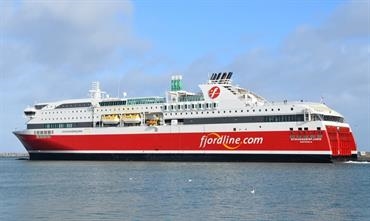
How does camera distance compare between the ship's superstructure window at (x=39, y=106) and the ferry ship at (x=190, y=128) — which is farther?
the ship's superstructure window at (x=39, y=106)

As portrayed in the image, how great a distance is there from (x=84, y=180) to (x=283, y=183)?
13.0 m

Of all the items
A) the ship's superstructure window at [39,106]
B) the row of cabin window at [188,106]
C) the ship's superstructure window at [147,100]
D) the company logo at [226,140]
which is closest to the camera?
the company logo at [226,140]

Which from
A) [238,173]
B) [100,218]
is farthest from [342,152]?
[100,218]

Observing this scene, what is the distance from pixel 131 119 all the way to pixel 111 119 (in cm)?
266

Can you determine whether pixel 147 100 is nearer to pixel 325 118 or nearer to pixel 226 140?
pixel 226 140

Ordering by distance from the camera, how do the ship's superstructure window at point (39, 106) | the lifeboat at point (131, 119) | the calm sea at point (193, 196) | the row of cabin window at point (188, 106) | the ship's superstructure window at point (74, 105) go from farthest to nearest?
the ship's superstructure window at point (39, 106) < the ship's superstructure window at point (74, 105) < the lifeboat at point (131, 119) < the row of cabin window at point (188, 106) < the calm sea at point (193, 196)

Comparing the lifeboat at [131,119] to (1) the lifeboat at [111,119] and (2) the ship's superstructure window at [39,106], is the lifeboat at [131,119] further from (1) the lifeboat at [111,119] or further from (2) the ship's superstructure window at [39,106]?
(2) the ship's superstructure window at [39,106]

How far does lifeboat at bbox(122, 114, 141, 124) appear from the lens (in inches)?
2398

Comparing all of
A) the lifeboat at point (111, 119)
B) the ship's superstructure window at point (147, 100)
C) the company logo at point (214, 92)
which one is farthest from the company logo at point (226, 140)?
the lifeboat at point (111, 119)

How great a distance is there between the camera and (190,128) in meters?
57.4

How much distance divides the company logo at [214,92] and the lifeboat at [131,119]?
8.44 meters

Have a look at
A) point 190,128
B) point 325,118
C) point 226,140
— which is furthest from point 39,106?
point 325,118

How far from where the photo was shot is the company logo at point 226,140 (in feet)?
176

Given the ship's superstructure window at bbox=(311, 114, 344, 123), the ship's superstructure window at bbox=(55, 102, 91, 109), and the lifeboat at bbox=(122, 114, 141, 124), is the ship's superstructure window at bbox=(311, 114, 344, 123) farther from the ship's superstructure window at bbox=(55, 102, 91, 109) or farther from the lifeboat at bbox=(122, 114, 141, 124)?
the ship's superstructure window at bbox=(55, 102, 91, 109)
